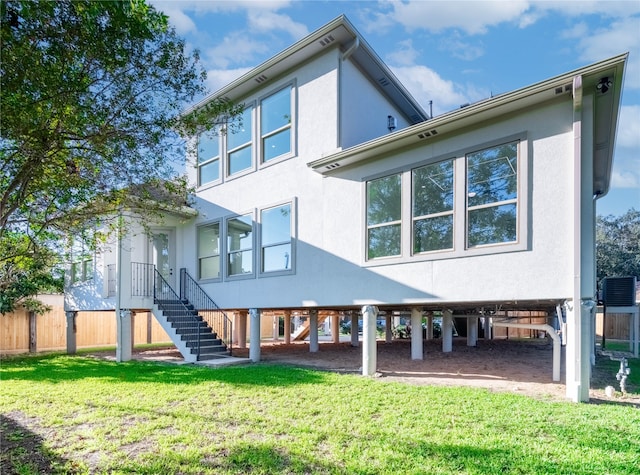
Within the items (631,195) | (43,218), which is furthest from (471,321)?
(631,195)

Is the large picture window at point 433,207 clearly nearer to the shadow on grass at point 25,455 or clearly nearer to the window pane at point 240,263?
the window pane at point 240,263

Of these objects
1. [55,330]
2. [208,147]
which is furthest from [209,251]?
[55,330]

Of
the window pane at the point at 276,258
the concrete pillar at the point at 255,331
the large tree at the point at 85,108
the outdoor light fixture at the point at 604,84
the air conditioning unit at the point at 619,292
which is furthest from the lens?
the air conditioning unit at the point at 619,292

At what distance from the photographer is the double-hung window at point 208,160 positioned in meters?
12.7

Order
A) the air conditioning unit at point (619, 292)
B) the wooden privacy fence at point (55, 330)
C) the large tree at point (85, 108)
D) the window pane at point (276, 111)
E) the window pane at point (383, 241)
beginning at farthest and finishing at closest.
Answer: the wooden privacy fence at point (55, 330), the air conditioning unit at point (619, 292), the window pane at point (276, 111), the window pane at point (383, 241), the large tree at point (85, 108)

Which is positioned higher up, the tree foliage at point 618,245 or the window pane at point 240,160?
the window pane at point 240,160

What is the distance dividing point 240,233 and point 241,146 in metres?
2.54

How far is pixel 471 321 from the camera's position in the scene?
14.2 meters

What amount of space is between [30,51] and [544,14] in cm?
921

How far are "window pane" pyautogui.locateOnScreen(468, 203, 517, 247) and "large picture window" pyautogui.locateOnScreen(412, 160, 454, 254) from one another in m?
0.42

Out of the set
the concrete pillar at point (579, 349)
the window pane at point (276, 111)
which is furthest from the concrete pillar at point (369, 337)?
the window pane at point (276, 111)

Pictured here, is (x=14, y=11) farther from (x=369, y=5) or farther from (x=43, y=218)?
(x=369, y=5)

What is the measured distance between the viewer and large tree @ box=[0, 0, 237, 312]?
181 inches

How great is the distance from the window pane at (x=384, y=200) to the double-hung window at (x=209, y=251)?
561 cm
